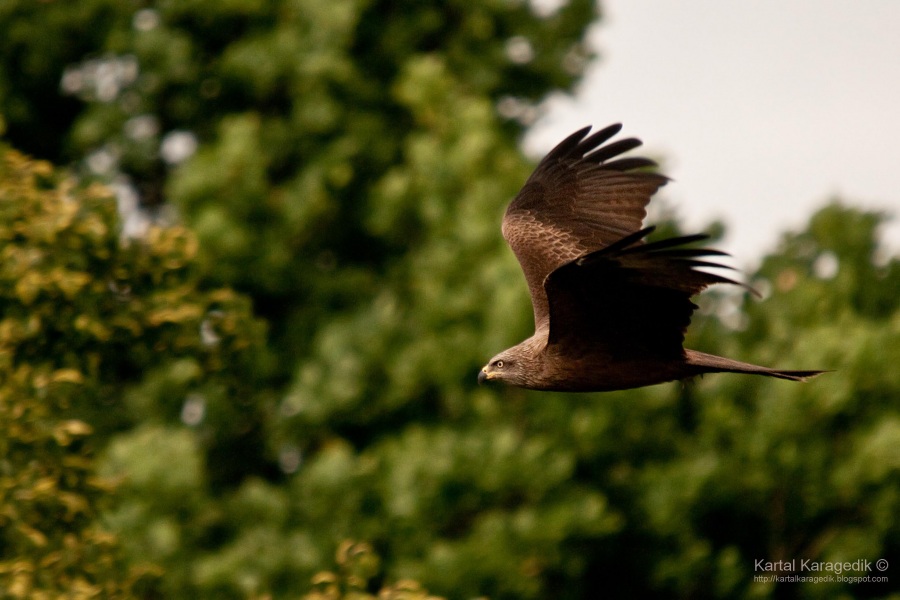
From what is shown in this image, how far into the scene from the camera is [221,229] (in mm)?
16969

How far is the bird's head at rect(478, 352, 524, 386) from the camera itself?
8039mm

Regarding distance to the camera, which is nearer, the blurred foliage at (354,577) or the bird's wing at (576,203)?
the blurred foliage at (354,577)

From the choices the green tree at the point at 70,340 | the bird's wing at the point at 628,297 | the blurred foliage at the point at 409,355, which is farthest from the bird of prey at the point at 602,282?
the blurred foliage at the point at 409,355

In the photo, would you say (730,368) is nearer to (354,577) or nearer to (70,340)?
(354,577)

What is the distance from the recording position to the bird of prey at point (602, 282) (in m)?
6.79

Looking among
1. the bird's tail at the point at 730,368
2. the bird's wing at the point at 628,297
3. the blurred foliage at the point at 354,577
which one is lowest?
the blurred foliage at the point at 354,577

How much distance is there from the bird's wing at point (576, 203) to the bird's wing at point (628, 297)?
161 cm

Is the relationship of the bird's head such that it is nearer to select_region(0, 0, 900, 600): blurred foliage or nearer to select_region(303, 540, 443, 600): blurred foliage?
select_region(303, 540, 443, 600): blurred foliage

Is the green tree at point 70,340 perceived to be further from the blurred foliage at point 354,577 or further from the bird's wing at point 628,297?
the bird's wing at point 628,297

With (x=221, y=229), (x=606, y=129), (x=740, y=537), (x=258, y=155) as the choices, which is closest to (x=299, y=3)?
(x=258, y=155)

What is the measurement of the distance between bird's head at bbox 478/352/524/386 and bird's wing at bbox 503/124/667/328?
29.9 inches

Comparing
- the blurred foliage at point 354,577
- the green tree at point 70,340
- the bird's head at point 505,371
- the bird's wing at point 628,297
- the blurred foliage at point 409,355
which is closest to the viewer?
the bird's wing at point 628,297

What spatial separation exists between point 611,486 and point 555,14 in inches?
288

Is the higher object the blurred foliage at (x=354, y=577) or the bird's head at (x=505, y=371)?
the bird's head at (x=505, y=371)
